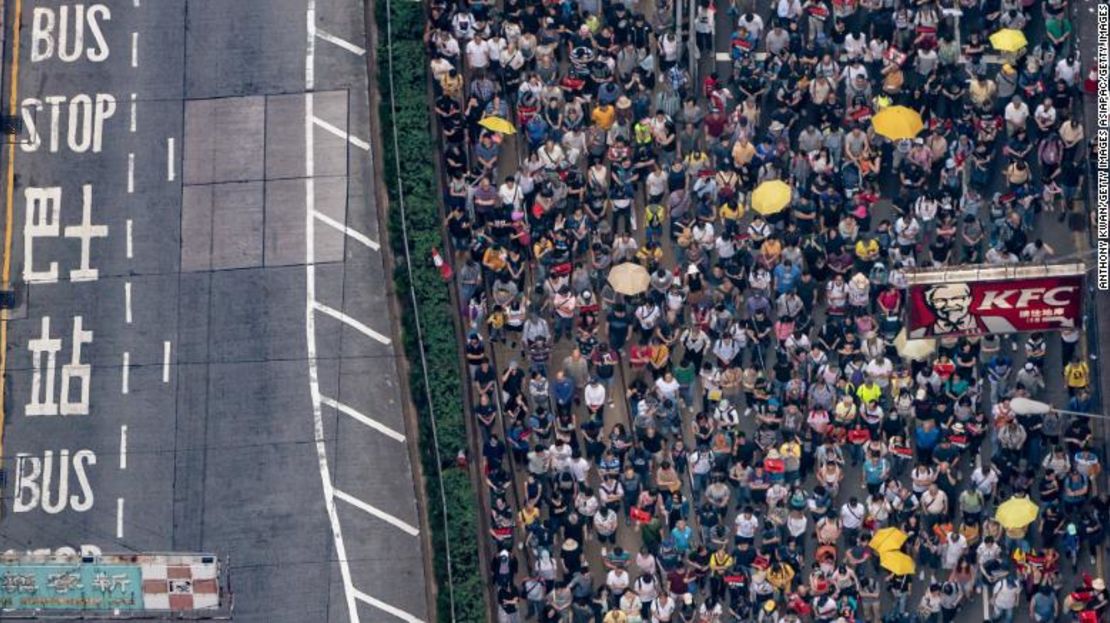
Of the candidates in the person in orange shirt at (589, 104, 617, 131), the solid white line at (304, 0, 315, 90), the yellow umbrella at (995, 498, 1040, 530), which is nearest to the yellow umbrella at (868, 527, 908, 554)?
the yellow umbrella at (995, 498, 1040, 530)

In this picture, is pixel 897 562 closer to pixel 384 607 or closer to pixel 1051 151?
pixel 1051 151

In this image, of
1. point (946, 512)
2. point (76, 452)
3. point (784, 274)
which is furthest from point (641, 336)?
point (76, 452)

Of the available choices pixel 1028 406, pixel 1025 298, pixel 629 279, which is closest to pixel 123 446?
pixel 629 279

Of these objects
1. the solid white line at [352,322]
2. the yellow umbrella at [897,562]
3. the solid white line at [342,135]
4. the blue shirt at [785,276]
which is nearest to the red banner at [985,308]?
the yellow umbrella at [897,562]

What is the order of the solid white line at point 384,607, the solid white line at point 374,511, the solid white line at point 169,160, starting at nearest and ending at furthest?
the solid white line at point 384,607
the solid white line at point 374,511
the solid white line at point 169,160

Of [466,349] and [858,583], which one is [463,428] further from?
[858,583]

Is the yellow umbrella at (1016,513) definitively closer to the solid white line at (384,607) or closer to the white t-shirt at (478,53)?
the solid white line at (384,607)
